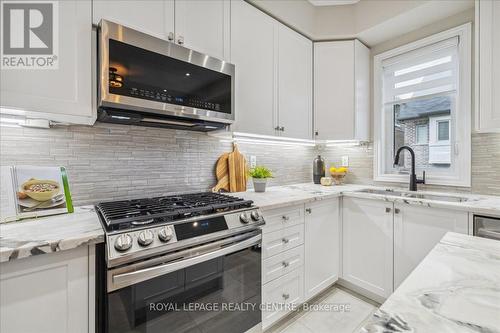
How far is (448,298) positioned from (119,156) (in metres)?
1.72

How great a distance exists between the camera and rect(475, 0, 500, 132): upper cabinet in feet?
5.39

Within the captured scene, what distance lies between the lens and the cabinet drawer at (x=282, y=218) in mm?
1548

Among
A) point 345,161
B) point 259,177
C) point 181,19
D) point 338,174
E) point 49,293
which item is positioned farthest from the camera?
point 345,161

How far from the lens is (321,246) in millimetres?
1968

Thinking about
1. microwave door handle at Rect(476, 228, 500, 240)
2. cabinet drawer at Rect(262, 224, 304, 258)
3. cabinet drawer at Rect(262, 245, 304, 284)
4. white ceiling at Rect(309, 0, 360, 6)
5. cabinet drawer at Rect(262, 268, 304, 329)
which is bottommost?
cabinet drawer at Rect(262, 268, 304, 329)

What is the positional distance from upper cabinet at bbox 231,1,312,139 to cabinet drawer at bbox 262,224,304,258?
0.82m

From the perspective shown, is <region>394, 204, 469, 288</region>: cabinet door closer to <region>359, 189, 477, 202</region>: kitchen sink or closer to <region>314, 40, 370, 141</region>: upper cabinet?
<region>359, 189, 477, 202</region>: kitchen sink

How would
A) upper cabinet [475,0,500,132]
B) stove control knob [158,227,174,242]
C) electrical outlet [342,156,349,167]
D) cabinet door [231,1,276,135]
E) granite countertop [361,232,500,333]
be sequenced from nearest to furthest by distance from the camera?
1. granite countertop [361,232,500,333]
2. stove control knob [158,227,174,242]
3. upper cabinet [475,0,500,132]
4. cabinet door [231,1,276,135]
5. electrical outlet [342,156,349,167]

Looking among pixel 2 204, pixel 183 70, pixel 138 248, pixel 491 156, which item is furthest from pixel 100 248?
pixel 491 156

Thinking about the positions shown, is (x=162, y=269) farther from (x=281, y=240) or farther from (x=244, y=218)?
(x=281, y=240)

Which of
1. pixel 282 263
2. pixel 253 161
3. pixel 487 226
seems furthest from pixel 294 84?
pixel 487 226

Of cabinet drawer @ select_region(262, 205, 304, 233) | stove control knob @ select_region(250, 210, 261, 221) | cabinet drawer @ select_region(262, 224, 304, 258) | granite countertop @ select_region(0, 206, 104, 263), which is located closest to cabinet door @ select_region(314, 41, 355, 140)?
cabinet drawer @ select_region(262, 205, 304, 233)

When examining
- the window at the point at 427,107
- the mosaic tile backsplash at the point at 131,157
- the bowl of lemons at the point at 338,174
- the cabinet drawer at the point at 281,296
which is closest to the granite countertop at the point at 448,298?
the cabinet drawer at the point at 281,296

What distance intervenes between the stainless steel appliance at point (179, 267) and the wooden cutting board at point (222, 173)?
528 mm
